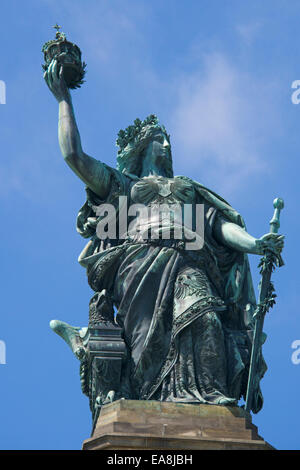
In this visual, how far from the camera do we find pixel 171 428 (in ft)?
73.3

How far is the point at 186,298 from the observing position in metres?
23.7

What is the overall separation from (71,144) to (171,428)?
520 cm

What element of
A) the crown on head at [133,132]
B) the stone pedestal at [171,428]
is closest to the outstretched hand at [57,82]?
the crown on head at [133,132]

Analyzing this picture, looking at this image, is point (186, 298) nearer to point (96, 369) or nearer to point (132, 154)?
point (96, 369)

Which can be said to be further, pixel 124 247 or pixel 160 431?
pixel 124 247

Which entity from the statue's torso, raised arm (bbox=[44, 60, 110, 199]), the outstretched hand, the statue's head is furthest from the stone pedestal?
the outstretched hand

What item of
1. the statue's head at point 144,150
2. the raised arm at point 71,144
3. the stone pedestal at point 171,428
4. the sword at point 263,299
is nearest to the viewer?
the stone pedestal at point 171,428

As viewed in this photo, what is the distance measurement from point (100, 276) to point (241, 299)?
2.34 m

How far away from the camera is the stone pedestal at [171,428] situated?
22.0 meters

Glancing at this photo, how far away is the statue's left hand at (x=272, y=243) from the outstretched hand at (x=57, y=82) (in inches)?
169

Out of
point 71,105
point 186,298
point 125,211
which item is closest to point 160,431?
point 186,298

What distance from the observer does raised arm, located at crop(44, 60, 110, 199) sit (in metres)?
24.8

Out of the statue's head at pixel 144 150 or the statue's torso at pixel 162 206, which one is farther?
the statue's head at pixel 144 150

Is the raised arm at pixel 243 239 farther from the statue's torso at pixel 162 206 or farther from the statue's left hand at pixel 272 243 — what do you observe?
the statue's torso at pixel 162 206
